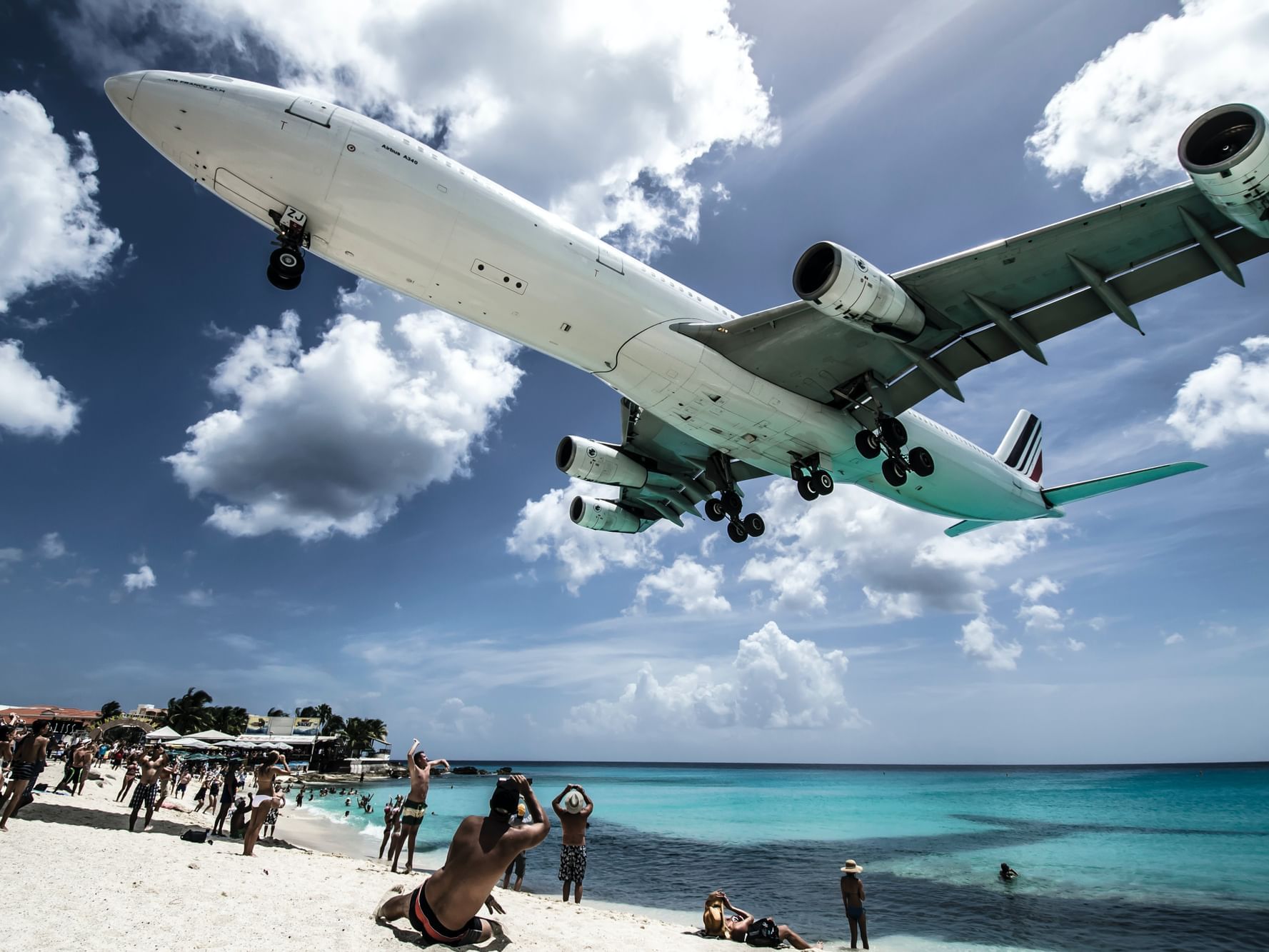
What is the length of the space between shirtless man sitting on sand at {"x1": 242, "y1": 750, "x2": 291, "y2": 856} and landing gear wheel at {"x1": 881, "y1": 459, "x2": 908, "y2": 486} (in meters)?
16.1

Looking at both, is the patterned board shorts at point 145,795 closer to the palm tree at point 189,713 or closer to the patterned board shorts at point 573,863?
the patterned board shorts at point 573,863

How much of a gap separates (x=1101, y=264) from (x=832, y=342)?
5962 millimetres

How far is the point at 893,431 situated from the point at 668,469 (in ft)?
27.3

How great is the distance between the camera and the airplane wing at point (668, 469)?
2227 cm

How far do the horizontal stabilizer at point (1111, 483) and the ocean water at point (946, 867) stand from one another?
13.3m

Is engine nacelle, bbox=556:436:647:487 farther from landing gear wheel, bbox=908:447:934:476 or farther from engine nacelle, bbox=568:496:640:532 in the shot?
landing gear wheel, bbox=908:447:934:476

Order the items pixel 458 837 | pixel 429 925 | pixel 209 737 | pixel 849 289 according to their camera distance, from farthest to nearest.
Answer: pixel 209 737
pixel 849 289
pixel 429 925
pixel 458 837

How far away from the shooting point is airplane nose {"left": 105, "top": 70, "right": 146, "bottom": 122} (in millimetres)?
11570

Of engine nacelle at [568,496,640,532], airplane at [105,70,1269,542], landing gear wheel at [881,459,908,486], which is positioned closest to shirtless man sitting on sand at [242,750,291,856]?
airplane at [105,70,1269,542]

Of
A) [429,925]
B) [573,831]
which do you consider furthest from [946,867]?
[429,925]

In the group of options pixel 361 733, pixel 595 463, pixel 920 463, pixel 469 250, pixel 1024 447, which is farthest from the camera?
pixel 361 733

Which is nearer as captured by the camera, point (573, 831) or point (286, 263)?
point (573, 831)

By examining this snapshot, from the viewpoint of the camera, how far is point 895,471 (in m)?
18.9

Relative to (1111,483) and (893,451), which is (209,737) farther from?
(1111,483)
